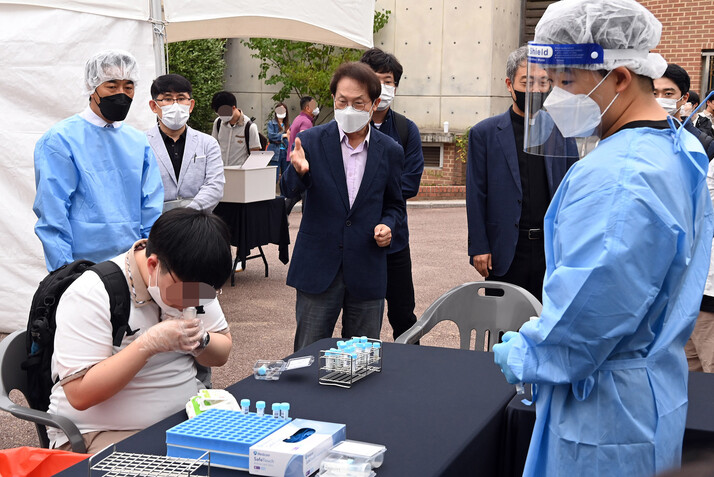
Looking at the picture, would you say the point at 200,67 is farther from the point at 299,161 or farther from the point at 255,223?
the point at 299,161

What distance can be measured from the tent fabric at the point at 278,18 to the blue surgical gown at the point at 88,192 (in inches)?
68.3

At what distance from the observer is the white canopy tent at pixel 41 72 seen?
199 inches

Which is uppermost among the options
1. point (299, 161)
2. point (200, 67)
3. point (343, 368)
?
point (200, 67)

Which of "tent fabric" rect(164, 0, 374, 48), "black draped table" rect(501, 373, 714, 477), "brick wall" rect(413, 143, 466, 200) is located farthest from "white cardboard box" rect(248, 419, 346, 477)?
"brick wall" rect(413, 143, 466, 200)

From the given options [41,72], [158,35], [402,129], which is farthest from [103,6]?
[402,129]

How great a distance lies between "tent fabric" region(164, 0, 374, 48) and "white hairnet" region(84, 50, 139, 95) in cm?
150

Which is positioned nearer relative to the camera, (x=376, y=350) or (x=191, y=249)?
(x=191, y=249)

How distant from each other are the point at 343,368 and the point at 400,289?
1721 millimetres

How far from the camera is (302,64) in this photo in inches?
672

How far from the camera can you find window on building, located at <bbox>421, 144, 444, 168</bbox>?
1645 cm

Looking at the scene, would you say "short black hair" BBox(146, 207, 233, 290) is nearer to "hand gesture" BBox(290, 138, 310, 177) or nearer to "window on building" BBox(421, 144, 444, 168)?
"hand gesture" BBox(290, 138, 310, 177)

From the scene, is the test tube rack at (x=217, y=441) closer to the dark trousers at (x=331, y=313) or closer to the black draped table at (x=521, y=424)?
the black draped table at (x=521, y=424)

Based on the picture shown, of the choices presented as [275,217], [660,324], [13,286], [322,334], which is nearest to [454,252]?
[275,217]

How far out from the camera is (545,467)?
1.89 meters
